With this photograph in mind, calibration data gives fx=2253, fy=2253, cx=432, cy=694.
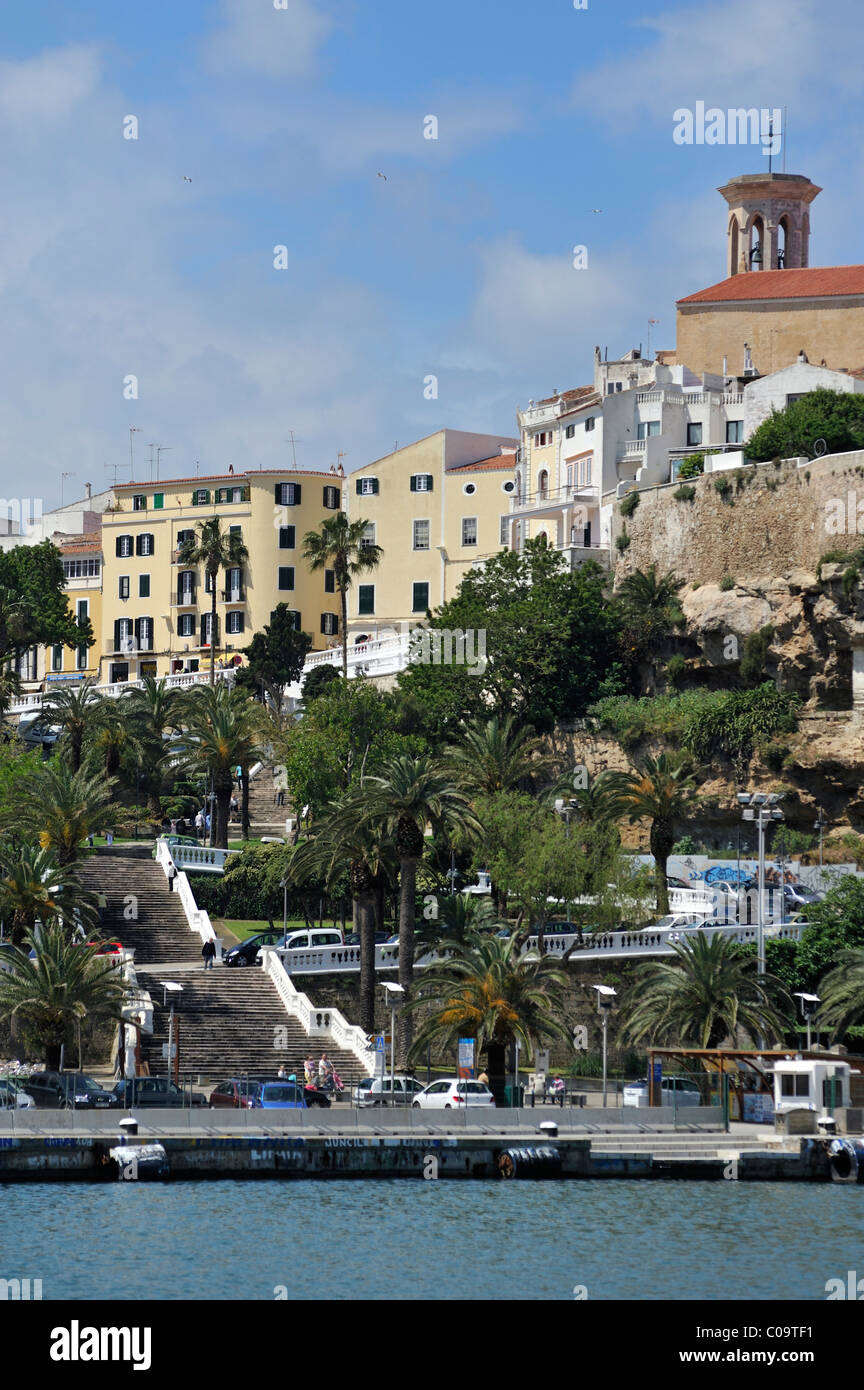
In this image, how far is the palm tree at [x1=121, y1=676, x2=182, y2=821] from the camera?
82750 millimetres

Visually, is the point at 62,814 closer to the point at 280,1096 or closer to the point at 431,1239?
the point at 280,1096

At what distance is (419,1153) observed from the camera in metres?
47.1

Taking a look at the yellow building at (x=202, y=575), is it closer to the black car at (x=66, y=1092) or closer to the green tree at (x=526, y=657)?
the green tree at (x=526, y=657)

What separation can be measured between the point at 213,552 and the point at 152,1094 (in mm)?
56989

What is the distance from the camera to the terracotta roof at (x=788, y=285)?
101 metres

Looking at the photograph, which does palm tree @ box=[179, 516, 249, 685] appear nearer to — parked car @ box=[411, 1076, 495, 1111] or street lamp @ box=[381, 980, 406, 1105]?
street lamp @ box=[381, 980, 406, 1105]

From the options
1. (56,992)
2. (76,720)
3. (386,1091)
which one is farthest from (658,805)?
(76,720)

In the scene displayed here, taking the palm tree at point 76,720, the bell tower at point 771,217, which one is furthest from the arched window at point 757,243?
the palm tree at point 76,720

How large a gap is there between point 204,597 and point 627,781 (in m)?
48.5

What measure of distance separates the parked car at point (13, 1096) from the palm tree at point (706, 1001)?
15.7m

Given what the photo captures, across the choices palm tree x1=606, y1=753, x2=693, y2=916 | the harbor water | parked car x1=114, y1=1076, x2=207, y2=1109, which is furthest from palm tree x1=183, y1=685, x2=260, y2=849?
the harbor water

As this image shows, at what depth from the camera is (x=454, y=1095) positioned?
169 feet
